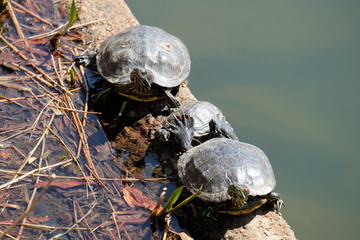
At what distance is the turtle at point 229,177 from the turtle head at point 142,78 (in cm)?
76

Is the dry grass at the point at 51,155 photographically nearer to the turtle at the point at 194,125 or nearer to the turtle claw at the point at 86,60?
the turtle claw at the point at 86,60

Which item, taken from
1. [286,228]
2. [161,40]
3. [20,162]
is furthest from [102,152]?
[286,228]

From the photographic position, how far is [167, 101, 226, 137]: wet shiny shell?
377cm

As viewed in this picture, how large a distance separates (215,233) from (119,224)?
0.65m

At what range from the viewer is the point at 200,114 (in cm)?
380

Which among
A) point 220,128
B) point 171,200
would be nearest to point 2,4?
point 220,128

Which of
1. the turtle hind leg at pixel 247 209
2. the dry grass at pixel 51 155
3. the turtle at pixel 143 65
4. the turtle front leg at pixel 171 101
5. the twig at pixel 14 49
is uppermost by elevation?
the turtle at pixel 143 65

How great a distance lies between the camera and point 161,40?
4.22 meters

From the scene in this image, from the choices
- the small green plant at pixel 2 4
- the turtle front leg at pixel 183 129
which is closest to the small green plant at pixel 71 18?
the small green plant at pixel 2 4

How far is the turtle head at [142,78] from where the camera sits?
3768mm

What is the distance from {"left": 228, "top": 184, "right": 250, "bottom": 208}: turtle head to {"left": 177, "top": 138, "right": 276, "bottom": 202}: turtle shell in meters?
0.05

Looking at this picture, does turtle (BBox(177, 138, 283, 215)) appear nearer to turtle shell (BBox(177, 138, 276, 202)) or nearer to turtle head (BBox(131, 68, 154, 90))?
turtle shell (BBox(177, 138, 276, 202))

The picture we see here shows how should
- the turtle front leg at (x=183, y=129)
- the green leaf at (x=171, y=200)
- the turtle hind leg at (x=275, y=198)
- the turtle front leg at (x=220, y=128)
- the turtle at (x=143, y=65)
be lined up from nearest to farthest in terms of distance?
the green leaf at (x=171, y=200)
the turtle hind leg at (x=275, y=198)
the turtle front leg at (x=183, y=129)
the turtle front leg at (x=220, y=128)
the turtle at (x=143, y=65)

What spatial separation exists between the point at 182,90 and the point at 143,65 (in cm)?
56
